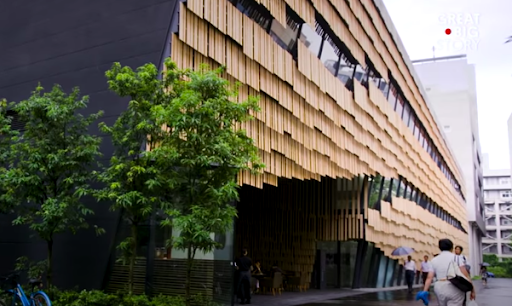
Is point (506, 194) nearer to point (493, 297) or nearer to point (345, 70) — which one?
point (493, 297)

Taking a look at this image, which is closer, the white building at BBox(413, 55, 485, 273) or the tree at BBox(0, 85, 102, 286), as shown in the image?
the tree at BBox(0, 85, 102, 286)

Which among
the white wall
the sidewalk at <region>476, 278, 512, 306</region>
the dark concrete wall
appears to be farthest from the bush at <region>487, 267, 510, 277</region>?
the dark concrete wall

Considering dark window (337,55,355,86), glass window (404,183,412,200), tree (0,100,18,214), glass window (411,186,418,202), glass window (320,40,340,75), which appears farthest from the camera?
glass window (411,186,418,202)

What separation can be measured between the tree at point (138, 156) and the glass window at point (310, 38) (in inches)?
272

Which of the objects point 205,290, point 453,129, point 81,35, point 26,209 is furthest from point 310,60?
point 453,129

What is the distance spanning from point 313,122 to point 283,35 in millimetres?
2858

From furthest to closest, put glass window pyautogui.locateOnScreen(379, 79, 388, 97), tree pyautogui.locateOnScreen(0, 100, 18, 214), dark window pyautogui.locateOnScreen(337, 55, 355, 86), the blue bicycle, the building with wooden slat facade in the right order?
glass window pyautogui.locateOnScreen(379, 79, 388, 97), dark window pyautogui.locateOnScreen(337, 55, 355, 86), the building with wooden slat facade, tree pyautogui.locateOnScreen(0, 100, 18, 214), the blue bicycle

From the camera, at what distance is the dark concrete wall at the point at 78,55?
1201 centimetres

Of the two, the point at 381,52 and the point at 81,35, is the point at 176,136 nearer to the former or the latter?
the point at 81,35

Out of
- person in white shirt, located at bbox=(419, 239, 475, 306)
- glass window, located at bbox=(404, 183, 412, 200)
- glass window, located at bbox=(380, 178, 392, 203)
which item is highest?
glass window, located at bbox=(404, 183, 412, 200)

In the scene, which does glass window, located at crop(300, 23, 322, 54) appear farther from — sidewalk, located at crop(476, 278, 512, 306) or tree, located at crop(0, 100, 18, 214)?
sidewalk, located at crop(476, 278, 512, 306)

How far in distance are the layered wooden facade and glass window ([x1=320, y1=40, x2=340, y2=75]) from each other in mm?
289

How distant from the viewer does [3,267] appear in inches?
530

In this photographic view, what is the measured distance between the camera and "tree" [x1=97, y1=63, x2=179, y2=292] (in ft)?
29.5
